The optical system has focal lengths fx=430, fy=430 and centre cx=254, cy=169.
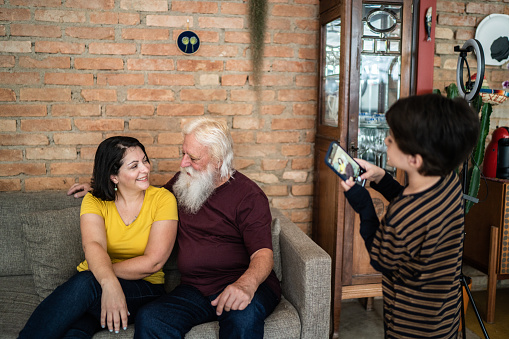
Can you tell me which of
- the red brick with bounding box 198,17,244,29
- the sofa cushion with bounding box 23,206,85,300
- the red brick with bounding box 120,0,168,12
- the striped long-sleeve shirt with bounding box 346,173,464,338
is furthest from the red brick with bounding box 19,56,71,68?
the striped long-sleeve shirt with bounding box 346,173,464,338

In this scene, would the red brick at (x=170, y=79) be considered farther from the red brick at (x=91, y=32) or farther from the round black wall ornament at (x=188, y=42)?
the red brick at (x=91, y=32)

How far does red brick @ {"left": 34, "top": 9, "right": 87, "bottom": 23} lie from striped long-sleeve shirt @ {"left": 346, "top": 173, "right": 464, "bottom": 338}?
198 centimetres

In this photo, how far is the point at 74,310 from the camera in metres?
1.61

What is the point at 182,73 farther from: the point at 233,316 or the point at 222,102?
the point at 233,316

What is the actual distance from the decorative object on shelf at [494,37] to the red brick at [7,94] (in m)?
2.93

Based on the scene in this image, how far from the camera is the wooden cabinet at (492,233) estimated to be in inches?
100

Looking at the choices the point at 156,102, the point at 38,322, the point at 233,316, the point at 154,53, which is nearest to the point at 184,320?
the point at 233,316

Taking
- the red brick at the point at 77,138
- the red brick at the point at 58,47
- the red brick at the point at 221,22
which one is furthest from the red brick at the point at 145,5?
the red brick at the point at 77,138

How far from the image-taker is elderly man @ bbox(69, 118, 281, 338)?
169 centimetres

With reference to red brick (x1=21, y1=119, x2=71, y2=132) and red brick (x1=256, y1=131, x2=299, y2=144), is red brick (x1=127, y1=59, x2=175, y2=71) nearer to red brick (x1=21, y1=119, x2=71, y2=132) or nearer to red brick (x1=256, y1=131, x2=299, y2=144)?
red brick (x1=21, y1=119, x2=71, y2=132)

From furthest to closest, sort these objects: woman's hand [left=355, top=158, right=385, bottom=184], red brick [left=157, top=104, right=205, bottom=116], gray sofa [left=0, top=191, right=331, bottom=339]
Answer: red brick [left=157, top=104, right=205, bottom=116], gray sofa [left=0, top=191, right=331, bottom=339], woman's hand [left=355, top=158, right=385, bottom=184]

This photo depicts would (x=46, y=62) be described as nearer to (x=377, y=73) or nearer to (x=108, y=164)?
(x=108, y=164)

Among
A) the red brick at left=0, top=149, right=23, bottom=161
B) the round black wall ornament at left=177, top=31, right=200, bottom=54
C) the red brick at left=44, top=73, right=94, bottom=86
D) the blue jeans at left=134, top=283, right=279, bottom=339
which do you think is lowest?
the blue jeans at left=134, top=283, right=279, bottom=339

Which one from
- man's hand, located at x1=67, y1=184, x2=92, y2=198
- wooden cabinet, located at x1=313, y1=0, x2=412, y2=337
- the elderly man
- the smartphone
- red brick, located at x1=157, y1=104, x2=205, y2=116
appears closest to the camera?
the smartphone
